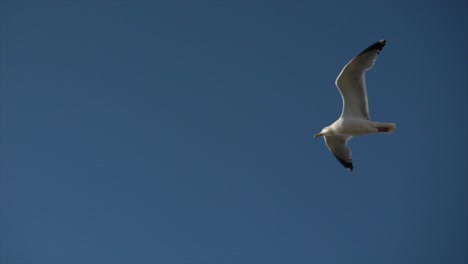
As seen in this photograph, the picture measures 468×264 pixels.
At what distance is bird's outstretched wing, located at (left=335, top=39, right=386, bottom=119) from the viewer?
1055 cm

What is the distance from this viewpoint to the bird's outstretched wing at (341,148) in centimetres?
1233

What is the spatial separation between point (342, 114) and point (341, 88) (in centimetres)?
60

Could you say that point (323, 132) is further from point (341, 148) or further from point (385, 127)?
point (385, 127)

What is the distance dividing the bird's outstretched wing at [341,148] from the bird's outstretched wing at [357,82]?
1.07 meters

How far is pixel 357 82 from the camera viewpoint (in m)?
10.8

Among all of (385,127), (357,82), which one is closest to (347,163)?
(385,127)

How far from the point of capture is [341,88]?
1105cm

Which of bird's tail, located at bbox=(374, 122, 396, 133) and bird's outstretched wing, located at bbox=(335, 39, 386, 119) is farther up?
bird's outstretched wing, located at bbox=(335, 39, 386, 119)

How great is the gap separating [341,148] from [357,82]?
2.02m

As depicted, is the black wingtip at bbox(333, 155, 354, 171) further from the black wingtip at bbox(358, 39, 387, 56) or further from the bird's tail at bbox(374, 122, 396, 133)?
Answer: the black wingtip at bbox(358, 39, 387, 56)

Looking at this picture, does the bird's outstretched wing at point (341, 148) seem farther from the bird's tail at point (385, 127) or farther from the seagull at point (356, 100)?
the bird's tail at point (385, 127)

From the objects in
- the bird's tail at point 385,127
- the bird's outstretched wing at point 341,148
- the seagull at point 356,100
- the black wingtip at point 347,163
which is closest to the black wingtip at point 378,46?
the seagull at point 356,100

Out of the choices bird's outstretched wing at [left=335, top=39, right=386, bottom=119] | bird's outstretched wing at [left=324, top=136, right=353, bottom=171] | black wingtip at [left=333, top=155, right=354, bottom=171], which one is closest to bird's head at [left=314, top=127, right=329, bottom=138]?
bird's outstretched wing at [left=324, top=136, right=353, bottom=171]

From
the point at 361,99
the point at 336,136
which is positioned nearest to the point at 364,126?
the point at 361,99
